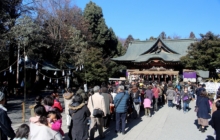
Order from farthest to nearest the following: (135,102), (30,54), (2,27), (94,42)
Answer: (94,42) → (30,54) → (2,27) → (135,102)

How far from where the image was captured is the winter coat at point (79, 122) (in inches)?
215

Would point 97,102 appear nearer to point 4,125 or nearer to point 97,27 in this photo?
point 4,125

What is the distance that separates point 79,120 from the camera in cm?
547

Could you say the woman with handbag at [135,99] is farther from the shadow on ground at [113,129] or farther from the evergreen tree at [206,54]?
the evergreen tree at [206,54]

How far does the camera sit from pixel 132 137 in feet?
24.2

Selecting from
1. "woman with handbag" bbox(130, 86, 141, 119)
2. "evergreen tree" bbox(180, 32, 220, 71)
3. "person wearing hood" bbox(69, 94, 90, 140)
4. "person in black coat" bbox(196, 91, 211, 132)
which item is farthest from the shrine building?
"person wearing hood" bbox(69, 94, 90, 140)

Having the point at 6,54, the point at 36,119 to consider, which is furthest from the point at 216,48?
the point at 36,119

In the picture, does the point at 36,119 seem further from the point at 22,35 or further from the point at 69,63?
the point at 69,63

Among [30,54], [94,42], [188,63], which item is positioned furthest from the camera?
[94,42]

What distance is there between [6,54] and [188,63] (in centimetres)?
1632

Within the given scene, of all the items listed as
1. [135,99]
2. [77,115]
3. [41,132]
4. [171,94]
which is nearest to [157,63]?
[171,94]

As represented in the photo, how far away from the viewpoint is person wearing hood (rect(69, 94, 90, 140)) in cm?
547

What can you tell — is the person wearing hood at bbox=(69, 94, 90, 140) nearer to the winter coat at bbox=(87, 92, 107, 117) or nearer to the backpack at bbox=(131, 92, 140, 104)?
the winter coat at bbox=(87, 92, 107, 117)

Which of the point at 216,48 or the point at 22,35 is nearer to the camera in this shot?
the point at 22,35
